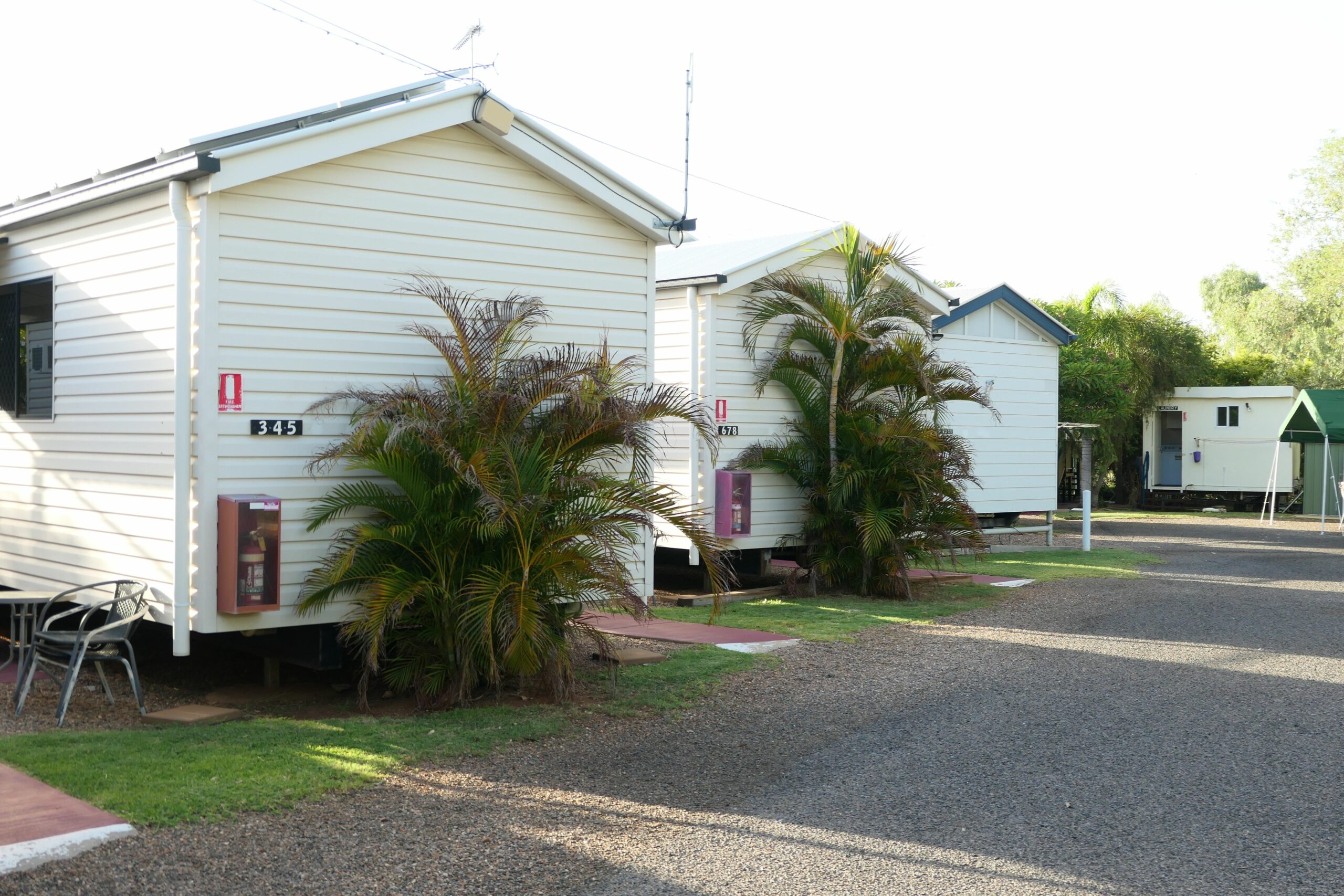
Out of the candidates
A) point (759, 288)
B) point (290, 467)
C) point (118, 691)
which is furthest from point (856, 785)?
point (759, 288)

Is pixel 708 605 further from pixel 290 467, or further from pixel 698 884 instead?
pixel 698 884

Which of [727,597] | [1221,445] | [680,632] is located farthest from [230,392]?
[1221,445]

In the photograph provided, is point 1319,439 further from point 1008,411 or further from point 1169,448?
point 1008,411

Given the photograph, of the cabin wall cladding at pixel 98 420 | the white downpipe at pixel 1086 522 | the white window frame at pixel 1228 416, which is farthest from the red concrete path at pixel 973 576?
the white window frame at pixel 1228 416

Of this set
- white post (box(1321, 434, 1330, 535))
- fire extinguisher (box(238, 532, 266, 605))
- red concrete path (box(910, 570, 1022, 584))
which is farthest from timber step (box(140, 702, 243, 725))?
white post (box(1321, 434, 1330, 535))

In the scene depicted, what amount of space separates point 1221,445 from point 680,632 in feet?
71.8

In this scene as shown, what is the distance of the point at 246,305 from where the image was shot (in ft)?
21.7

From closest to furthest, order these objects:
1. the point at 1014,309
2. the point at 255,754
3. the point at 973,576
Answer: the point at 255,754 < the point at 973,576 < the point at 1014,309

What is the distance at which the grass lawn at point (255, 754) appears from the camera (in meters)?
4.85

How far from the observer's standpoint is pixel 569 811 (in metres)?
5.04

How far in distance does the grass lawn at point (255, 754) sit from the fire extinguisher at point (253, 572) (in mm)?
677

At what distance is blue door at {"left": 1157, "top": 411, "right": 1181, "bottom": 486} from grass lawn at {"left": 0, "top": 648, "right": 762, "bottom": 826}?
24625mm

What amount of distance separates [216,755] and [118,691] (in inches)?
92.9

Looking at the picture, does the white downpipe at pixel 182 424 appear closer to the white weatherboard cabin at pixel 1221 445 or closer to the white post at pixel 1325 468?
the white post at pixel 1325 468
